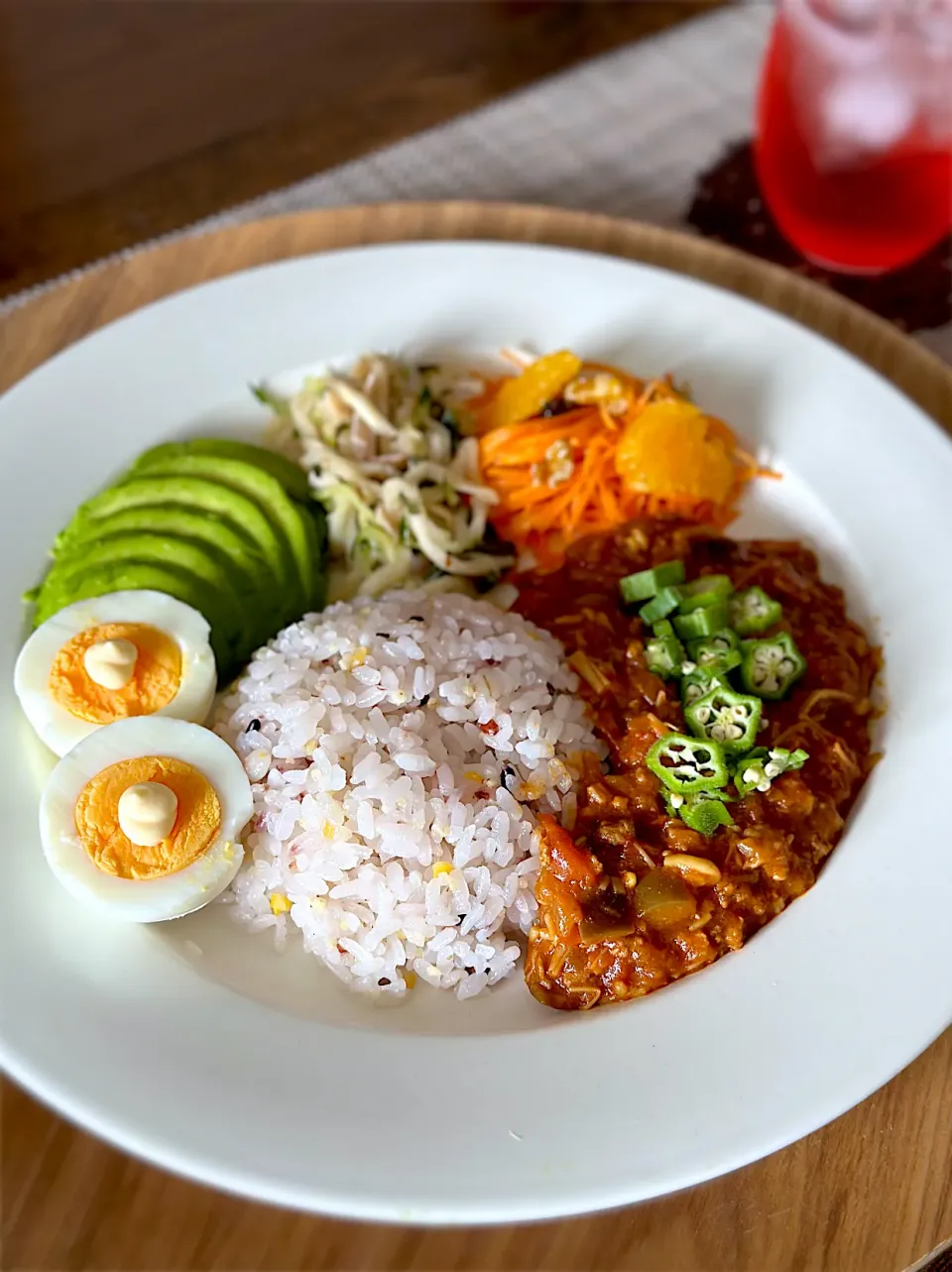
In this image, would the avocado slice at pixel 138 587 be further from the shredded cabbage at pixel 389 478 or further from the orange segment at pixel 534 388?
the orange segment at pixel 534 388

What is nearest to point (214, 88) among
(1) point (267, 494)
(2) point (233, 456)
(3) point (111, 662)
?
(2) point (233, 456)

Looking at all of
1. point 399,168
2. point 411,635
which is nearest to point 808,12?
point 399,168

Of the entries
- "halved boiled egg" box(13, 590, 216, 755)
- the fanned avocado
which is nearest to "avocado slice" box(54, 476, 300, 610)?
the fanned avocado

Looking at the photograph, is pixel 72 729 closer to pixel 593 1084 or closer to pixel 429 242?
pixel 593 1084

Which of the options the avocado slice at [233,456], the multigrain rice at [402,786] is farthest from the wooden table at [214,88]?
the multigrain rice at [402,786]

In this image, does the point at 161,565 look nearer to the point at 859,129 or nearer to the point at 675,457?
the point at 675,457
